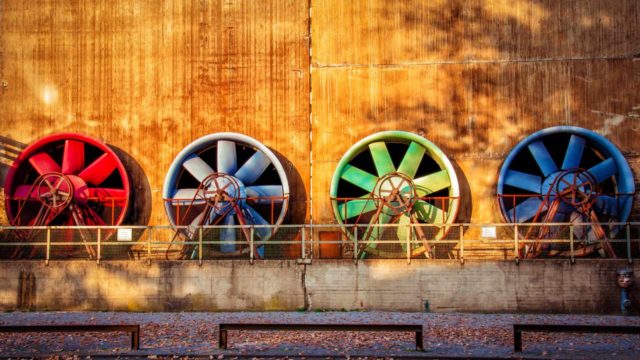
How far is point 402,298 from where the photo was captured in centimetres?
1934

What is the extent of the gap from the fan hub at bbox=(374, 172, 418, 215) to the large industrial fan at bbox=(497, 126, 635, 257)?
7.59ft

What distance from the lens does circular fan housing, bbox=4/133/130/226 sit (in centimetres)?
2234

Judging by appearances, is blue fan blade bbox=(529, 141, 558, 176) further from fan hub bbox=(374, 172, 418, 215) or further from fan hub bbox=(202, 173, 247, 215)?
fan hub bbox=(202, 173, 247, 215)

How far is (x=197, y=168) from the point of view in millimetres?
22453

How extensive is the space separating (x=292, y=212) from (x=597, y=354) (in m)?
11.4

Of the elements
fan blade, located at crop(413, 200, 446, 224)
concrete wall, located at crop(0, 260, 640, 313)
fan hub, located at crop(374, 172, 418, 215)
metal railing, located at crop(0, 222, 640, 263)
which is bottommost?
concrete wall, located at crop(0, 260, 640, 313)

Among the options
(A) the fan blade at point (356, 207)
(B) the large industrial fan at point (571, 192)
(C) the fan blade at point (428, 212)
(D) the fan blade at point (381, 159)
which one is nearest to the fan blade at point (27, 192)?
(A) the fan blade at point (356, 207)

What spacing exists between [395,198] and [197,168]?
516 cm

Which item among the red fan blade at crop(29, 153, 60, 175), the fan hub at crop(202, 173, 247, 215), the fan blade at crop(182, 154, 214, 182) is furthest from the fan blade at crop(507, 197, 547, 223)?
the red fan blade at crop(29, 153, 60, 175)

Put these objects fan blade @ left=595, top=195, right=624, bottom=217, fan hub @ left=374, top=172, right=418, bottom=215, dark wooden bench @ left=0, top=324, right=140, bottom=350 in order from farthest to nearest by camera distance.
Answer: fan blade @ left=595, top=195, right=624, bottom=217 < fan hub @ left=374, top=172, right=418, bottom=215 < dark wooden bench @ left=0, top=324, right=140, bottom=350

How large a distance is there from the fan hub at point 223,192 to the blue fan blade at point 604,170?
8863mm

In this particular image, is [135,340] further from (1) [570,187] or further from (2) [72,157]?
(1) [570,187]

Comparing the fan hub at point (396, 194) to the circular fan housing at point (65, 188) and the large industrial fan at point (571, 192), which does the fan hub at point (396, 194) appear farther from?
the circular fan housing at point (65, 188)

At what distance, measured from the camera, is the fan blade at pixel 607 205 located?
2194cm
